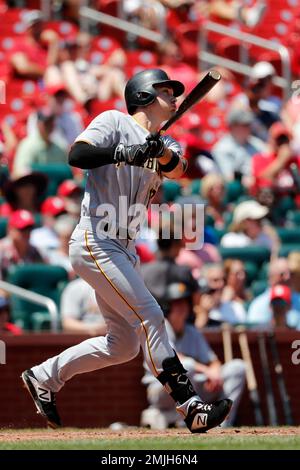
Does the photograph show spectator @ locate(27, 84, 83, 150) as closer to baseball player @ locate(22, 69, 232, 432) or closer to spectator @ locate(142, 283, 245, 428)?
spectator @ locate(142, 283, 245, 428)

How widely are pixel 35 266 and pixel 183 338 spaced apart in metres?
1.34

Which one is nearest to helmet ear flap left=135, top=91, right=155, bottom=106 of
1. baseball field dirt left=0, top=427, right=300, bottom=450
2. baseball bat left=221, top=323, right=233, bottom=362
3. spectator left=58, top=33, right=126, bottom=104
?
baseball field dirt left=0, top=427, right=300, bottom=450

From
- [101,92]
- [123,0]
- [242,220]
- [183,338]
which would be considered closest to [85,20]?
[123,0]

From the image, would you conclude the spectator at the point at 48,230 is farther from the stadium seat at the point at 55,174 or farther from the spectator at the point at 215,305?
the spectator at the point at 215,305

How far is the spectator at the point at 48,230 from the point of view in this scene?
9.98m

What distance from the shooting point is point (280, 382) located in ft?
30.9

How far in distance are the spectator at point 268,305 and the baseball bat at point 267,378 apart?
0.27 m

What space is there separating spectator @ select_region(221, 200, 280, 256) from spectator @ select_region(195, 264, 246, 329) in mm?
973

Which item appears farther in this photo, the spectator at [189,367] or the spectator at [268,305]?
the spectator at [268,305]

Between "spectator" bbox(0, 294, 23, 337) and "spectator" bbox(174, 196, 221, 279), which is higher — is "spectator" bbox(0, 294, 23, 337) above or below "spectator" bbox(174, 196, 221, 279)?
below

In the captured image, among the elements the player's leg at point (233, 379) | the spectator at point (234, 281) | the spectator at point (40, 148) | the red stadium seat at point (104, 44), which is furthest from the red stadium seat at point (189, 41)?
the player's leg at point (233, 379)

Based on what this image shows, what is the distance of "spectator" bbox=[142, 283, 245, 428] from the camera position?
859cm

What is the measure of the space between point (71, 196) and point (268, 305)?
6.52 ft
